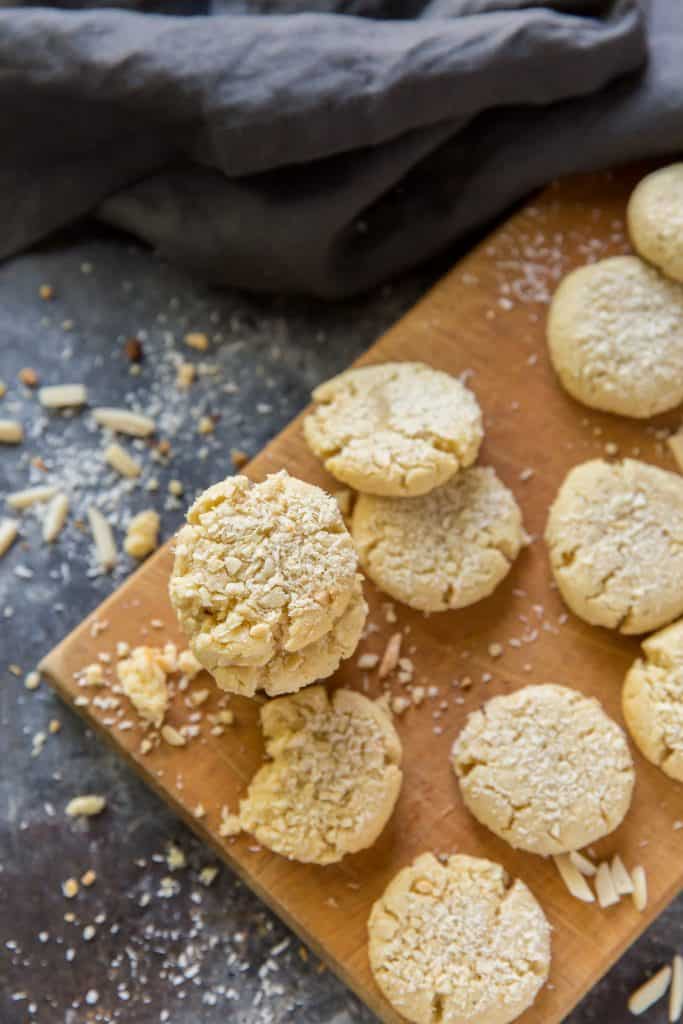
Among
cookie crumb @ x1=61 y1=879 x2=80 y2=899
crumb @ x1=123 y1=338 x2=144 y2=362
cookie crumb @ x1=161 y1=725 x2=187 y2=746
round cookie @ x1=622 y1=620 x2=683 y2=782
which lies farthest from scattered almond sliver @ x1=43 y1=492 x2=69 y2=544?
round cookie @ x1=622 y1=620 x2=683 y2=782

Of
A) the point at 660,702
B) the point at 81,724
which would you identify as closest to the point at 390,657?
the point at 660,702

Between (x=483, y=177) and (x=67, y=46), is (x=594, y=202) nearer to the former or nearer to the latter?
(x=483, y=177)

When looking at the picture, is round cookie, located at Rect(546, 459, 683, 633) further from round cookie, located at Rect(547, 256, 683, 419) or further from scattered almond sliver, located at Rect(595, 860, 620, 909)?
scattered almond sliver, located at Rect(595, 860, 620, 909)

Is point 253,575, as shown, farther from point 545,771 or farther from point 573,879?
point 573,879

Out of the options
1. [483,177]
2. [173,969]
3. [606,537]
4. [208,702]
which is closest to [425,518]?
[606,537]

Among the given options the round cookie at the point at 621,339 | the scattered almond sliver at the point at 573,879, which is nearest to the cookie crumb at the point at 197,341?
the round cookie at the point at 621,339

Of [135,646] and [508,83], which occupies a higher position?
[508,83]
